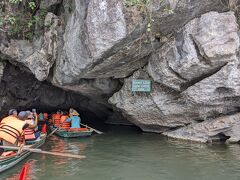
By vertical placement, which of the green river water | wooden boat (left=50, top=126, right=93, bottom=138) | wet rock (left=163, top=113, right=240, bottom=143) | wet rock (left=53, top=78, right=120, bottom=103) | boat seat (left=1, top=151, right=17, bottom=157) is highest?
wet rock (left=53, top=78, right=120, bottom=103)

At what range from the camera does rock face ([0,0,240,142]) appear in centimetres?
1095

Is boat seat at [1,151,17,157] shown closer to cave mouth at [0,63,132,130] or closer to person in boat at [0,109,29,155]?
person in boat at [0,109,29,155]

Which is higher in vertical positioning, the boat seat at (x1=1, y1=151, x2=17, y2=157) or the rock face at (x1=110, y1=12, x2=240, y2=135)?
the rock face at (x1=110, y1=12, x2=240, y2=135)

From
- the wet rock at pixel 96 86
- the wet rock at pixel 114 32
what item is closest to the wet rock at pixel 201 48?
the wet rock at pixel 114 32

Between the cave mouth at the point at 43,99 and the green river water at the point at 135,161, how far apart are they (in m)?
4.33

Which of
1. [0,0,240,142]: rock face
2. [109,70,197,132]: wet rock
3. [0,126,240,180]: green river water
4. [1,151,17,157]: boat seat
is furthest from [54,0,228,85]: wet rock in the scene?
[1,151,17,157]: boat seat

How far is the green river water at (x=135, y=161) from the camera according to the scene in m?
9.31

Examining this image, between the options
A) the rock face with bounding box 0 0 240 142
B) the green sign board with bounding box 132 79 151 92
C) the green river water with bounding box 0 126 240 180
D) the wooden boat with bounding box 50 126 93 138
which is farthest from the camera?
the wooden boat with bounding box 50 126 93 138

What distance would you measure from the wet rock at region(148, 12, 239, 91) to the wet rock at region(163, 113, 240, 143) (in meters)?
2.04

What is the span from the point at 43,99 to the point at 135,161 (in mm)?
10880

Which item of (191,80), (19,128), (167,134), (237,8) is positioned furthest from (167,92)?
(19,128)

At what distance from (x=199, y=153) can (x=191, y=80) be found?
263cm

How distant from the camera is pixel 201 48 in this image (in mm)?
11352

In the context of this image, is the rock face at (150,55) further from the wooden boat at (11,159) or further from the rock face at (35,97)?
the wooden boat at (11,159)
